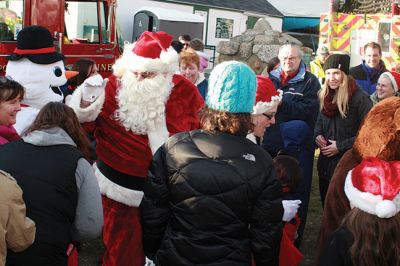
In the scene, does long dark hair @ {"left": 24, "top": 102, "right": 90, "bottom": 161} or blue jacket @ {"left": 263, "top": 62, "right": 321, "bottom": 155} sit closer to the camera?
long dark hair @ {"left": 24, "top": 102, "right": 90, "bottom": 161}

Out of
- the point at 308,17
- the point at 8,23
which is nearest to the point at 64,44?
the point at 8,23

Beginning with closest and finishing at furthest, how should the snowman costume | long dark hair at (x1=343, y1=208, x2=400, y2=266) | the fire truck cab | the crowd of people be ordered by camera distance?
long dark hair at (x1=343, y1=208, x2=400, y2=266) < the crowd of people < the snowman costume < the fire truck cab

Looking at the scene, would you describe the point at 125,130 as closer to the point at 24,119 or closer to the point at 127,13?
the point at 24,119

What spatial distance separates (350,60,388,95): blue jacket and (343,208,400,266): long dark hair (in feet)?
16.6

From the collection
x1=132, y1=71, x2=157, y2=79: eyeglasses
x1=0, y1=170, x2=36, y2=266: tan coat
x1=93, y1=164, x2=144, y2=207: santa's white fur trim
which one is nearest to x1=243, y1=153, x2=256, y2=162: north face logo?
x1=0, y1=170, x2=36, y2=266: tan coat

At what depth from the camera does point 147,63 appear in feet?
13.7

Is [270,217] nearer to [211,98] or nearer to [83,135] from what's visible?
[211,98]

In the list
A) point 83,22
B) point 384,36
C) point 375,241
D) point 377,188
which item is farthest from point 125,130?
point 384,36

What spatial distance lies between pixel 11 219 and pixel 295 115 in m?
2.98

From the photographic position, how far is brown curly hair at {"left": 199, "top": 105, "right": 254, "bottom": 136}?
9.31 feet

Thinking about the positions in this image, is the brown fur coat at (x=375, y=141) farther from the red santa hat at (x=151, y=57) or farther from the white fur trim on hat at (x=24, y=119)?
the white fur trim on hat at (x=24, y=119)

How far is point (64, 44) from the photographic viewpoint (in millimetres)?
9703

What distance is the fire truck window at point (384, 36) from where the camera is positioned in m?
11.8

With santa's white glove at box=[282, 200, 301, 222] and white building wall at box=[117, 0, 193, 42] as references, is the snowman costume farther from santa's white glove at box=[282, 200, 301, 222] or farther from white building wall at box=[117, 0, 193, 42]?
white building wall at box=[117, 0, 193, 42]
